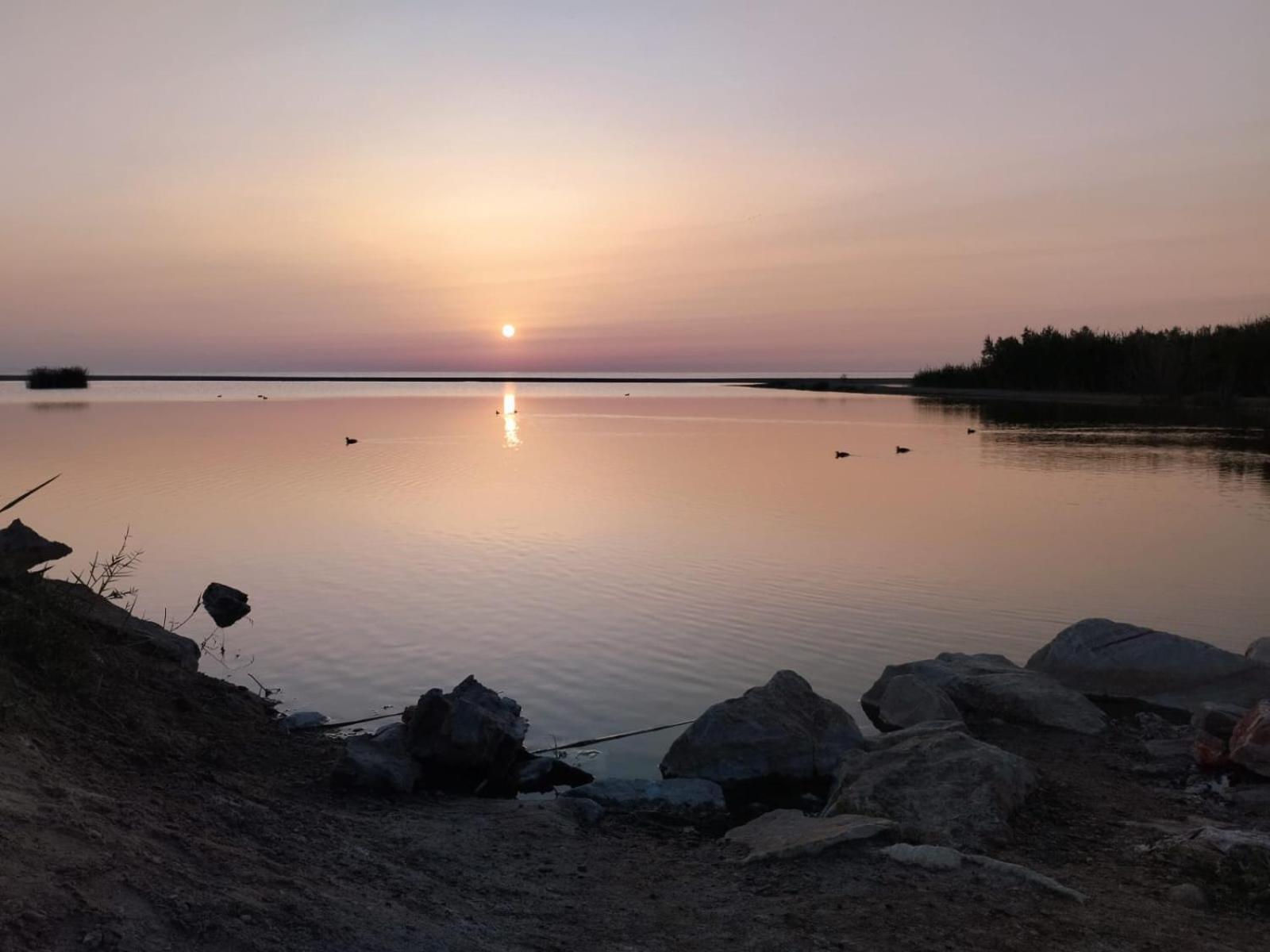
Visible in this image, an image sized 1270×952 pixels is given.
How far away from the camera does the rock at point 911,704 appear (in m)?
9.69

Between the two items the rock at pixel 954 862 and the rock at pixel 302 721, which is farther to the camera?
the rock at pixel 302 721

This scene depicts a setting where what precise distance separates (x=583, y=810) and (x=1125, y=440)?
2029 inches

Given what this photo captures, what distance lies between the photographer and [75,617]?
8922 mm

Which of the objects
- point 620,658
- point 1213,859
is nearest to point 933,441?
point 620,658

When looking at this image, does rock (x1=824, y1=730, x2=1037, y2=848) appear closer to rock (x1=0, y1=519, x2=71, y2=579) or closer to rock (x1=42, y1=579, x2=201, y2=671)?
rock (x1=42, y1=579, x2=201, y2=671)

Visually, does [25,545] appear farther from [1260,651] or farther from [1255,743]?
[1260,651]

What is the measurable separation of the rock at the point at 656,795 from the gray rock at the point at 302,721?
277 centimetres

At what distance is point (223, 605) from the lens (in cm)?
1420

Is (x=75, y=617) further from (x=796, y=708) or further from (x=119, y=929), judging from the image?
(x=796, y=708)

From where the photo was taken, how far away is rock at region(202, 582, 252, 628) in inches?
556

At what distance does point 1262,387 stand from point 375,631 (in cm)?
9575

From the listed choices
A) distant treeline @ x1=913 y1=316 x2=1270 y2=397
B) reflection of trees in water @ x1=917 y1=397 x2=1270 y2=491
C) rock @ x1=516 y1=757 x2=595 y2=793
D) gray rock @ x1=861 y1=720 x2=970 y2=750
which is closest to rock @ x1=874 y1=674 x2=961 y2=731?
gray rock @ x1=861 y1=720 x2=970 y2=750

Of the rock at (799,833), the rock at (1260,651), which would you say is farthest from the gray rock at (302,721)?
the rock at (1260,651)

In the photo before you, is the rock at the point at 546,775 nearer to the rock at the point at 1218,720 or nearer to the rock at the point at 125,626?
the rock at the point at 125,626
